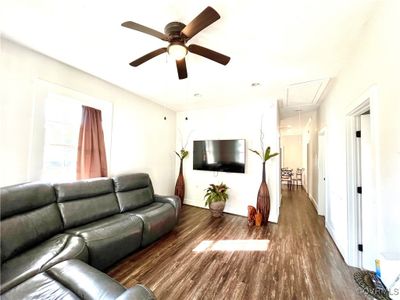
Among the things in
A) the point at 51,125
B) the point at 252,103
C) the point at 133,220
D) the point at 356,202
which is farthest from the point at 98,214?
the point at 252,103

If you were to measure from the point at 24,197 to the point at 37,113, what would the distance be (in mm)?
1121

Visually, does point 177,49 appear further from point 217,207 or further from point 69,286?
point 217,207

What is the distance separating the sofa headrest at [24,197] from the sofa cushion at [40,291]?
2.67 ft

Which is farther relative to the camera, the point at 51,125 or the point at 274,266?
the point at 51,125

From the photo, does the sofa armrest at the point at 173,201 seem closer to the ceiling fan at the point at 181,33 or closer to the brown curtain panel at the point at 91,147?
the brown curtain panel at the point at 91,147

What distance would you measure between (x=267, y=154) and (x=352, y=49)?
2.08 metres

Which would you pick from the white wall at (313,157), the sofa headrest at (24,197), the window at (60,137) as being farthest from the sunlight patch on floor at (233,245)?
the white wall at (313,157)

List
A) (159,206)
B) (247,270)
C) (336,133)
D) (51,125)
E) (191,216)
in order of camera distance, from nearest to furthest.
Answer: (247,270)
(51,125)
(336,133)
(159,206)
(191,216)

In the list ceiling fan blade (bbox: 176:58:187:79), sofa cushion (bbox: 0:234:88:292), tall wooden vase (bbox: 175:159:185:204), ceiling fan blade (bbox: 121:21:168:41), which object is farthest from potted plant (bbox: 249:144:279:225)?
sofa cushion (bbox: 0:234:88:292)

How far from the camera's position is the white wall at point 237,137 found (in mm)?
3883

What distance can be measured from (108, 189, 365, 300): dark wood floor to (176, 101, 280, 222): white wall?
882mm

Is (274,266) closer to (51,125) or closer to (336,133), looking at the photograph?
(336,133)

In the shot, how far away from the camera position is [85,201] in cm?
248

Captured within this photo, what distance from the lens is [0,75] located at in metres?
2.00
